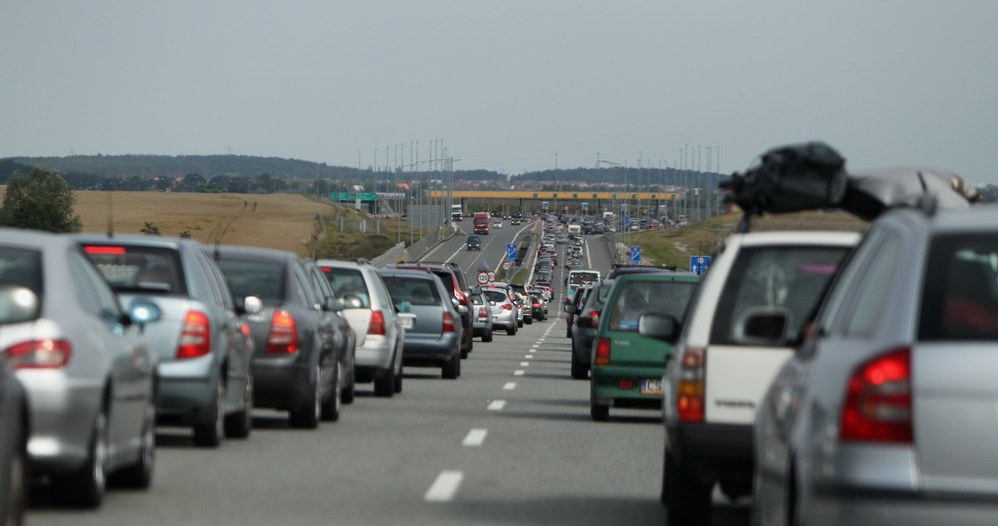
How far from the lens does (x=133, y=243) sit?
13930 mm

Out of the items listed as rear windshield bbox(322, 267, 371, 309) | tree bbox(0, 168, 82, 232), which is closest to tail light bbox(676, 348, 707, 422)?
rear windshield bbox(322, 267, 371, 309)

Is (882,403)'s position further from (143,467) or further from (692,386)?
(143,467)

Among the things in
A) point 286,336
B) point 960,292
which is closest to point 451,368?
point 286,336

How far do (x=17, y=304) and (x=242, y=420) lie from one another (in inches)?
250

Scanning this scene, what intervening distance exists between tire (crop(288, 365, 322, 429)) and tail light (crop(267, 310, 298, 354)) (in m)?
0.38

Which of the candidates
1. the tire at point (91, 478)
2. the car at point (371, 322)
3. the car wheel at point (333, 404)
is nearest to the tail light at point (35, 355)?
the tire at point (91, 478)

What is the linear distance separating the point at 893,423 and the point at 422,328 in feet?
68.6

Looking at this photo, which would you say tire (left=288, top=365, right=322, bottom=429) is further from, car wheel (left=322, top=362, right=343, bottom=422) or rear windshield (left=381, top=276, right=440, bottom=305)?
rear windshield (left=381, top=276, right=440, bottom=305)

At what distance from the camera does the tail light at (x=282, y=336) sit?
53.7 feet

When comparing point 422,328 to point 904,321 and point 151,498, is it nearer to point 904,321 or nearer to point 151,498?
point 151,498


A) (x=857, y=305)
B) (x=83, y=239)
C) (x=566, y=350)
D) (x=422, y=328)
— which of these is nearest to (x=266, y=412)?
(x=83, y=239)

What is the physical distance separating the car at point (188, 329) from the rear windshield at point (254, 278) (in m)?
2.27

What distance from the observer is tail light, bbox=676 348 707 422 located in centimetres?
1024

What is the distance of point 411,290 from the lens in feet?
89.8
